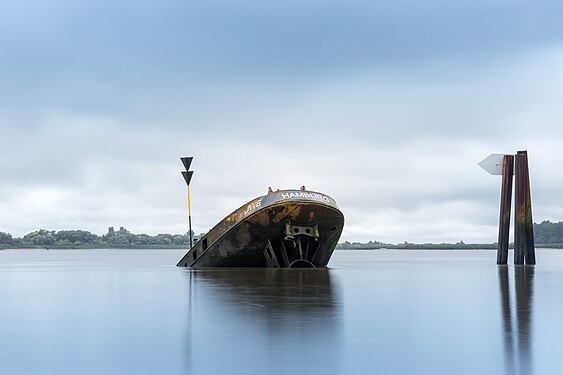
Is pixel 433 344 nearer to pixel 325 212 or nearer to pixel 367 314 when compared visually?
pixel 367 314

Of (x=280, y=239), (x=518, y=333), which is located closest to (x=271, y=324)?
(x=518, y=333)

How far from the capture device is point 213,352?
9820 mm

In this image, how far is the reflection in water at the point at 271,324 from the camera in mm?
9273

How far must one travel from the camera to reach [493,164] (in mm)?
36188

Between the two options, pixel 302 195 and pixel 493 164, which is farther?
pixel 493 164

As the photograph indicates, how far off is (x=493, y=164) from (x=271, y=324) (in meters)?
25.7

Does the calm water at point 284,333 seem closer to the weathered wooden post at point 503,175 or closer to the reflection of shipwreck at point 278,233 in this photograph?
the reflection of shipwreck at point 278,233

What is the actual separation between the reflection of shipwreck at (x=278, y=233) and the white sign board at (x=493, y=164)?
7480 mm

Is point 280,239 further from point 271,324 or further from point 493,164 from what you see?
point 271,324

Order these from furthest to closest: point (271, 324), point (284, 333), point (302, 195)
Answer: point (302, 195), point (271, 324), point (284, 333)

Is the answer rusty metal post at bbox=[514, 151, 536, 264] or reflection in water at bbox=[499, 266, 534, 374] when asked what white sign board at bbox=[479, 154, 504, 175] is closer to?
rusty metal post at bbox=[514, 151, 536, 264]

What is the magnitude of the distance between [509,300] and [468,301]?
2.92 ft

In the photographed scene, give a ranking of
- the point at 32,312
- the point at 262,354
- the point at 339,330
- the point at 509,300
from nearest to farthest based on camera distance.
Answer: the point at 262,354 < the point at 339,330 < the point at 32,312 < the point at 509,300

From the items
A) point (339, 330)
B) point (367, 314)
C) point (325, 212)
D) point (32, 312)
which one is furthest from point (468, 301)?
point (325, 212)
